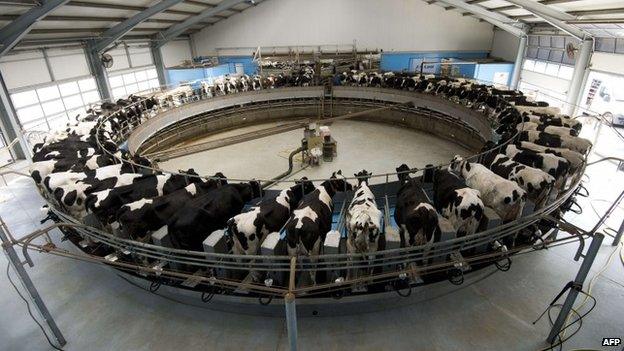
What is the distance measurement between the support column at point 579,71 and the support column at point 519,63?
15.3ft

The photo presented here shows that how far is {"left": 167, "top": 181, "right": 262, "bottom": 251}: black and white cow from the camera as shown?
5.12m

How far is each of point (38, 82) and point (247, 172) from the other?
426 inches

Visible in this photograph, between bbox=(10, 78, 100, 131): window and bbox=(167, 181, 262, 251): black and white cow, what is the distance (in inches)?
408

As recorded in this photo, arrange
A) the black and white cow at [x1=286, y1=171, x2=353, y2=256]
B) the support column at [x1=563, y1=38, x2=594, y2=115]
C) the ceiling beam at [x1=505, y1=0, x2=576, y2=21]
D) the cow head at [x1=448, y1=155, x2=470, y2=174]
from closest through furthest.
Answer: the black and white cow at [x1=286, y1=171, x2=353, y2=256]
the cow head at [x1=448, y1=155, x2=470, y2=174]
the ceiling beam at [x1=505, y1=0, x2=576, y2=21]
the support column at [x1=563, y1=38, x2=594, y2=115]

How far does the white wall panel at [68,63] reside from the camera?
1508 centimetres

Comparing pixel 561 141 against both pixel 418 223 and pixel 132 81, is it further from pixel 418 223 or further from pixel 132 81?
pixel 132 81

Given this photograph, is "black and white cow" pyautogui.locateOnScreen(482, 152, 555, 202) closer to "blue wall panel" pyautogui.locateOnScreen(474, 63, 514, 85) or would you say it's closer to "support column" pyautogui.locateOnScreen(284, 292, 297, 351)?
"support column" pyautogui.locateOnScreen(284, 292, 297, 351)

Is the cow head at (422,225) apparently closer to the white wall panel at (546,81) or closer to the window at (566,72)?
the white wall panel at (546,81)

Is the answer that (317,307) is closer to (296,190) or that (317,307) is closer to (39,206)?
(296,190)

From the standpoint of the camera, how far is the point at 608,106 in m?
15.6

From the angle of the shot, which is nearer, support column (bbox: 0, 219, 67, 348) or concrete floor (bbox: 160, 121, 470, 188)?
support column (bbox: 0, 219, 67, 348)

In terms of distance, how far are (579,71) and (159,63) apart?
24.5 meters

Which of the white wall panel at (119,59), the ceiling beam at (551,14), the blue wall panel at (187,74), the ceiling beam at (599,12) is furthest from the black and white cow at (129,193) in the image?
the blue wall panel at (187,74)

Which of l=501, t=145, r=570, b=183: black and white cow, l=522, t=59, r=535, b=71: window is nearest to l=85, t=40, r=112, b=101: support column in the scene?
l=501, t=145, r=570, b=183: black and white cow
